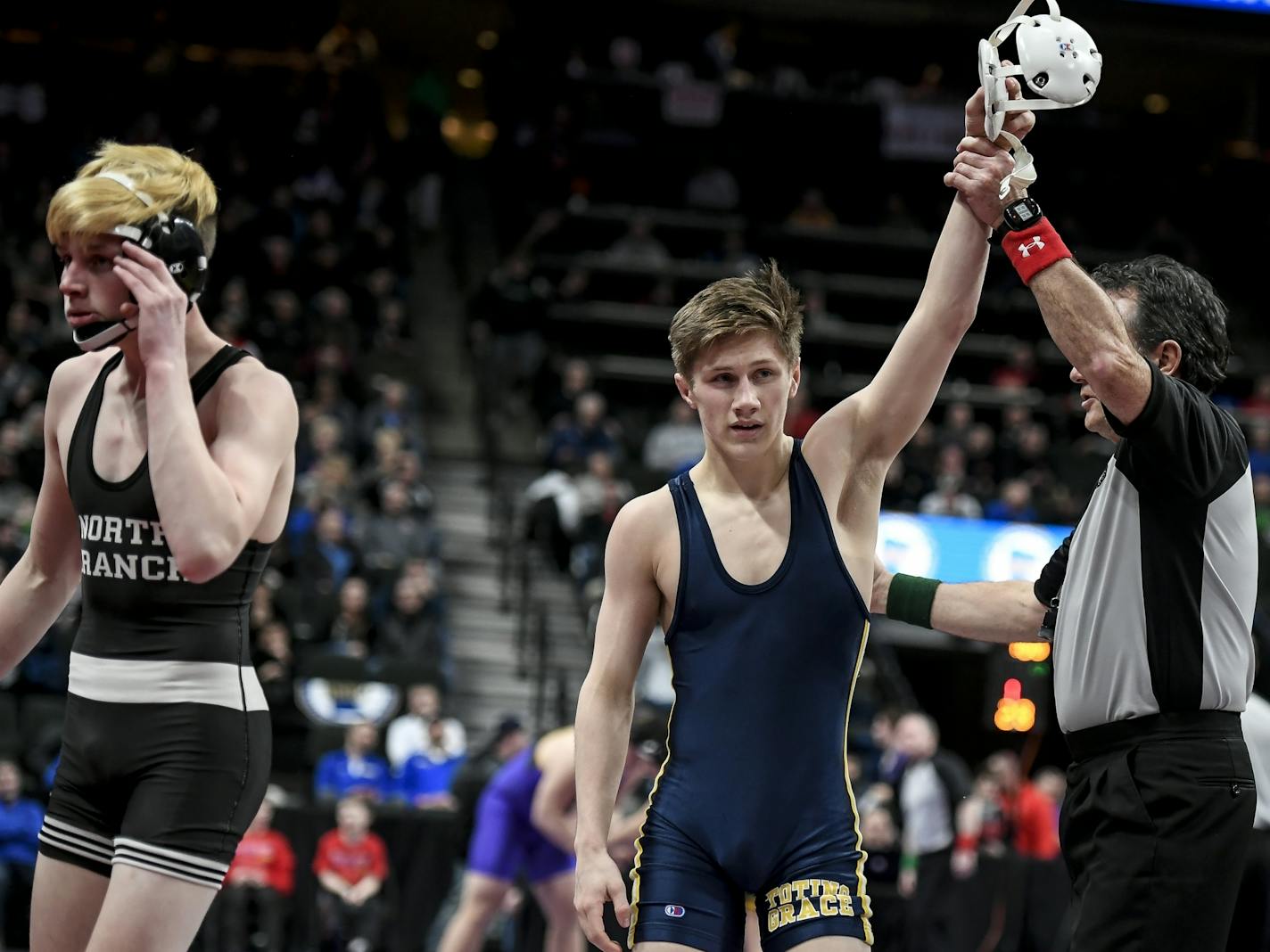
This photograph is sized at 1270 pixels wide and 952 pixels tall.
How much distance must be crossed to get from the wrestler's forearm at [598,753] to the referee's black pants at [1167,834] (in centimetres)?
103

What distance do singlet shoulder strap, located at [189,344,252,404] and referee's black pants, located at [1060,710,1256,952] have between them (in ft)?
6.85

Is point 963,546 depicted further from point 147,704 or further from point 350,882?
point 147,704

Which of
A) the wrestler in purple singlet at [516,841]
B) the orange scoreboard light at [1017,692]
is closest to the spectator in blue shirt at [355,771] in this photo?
the wrestler in purple singlet at [516,841]

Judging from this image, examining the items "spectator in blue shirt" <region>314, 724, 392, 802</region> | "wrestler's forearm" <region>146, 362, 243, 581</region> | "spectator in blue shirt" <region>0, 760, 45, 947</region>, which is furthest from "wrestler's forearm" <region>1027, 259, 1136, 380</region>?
"spectator in blue shirt" <region>314, 724, 392, 802</region>

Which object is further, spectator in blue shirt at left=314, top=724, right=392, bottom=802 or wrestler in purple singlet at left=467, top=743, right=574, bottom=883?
spectator in blue shirt at left=314, top=724, right=392, bottom=802

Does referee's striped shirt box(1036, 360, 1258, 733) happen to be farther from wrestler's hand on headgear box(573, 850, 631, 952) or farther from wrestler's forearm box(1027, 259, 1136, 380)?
wrestler's hand on headgear box(573, 850, 631, 952)

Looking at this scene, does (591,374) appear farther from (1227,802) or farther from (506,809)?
(1227,802)

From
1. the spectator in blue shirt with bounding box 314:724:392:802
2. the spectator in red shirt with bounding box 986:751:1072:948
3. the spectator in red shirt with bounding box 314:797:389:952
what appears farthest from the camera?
the spectator in blue shirt with bounding box 314:724:392:802

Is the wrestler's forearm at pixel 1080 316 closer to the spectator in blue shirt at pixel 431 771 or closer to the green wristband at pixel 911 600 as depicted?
the green wristband at pixel 911 600

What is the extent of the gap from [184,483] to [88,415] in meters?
0.48

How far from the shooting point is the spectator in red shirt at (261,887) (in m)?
10.5

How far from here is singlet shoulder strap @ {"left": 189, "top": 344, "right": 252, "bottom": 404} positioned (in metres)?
3.61

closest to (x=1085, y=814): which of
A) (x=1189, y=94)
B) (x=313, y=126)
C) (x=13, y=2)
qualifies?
(x=313, y=126)

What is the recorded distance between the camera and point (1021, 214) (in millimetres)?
3725
